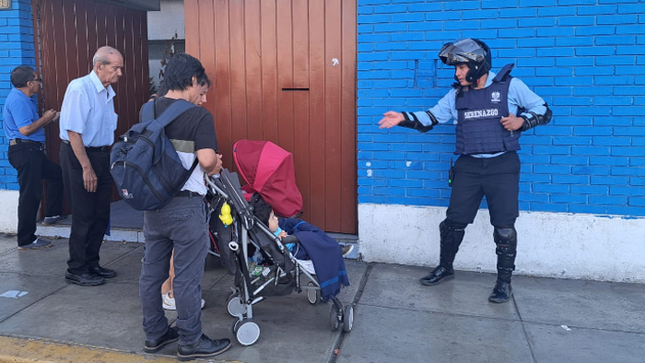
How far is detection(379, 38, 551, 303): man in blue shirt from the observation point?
4461 millimetres

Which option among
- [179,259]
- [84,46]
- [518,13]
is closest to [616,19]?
[518,13]

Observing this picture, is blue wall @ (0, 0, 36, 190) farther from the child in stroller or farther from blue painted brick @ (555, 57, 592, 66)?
blue painted brick @ (555, 57, 592, 66)

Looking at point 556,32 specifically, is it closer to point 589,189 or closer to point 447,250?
point 589,189

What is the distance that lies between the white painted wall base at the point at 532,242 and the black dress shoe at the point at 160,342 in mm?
2301

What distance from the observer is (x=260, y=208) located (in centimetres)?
398

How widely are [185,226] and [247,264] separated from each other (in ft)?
1.96

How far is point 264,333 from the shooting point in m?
4.02

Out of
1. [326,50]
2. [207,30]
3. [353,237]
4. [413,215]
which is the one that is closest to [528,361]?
[413,215]

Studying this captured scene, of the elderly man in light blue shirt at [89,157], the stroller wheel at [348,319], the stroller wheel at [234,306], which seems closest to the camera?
the stroller wheel at [348,319]

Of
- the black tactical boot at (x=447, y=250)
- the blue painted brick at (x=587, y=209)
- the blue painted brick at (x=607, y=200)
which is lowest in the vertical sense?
the black tactical boot at (x=447, y=250)

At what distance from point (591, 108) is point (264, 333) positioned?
3.44 metres

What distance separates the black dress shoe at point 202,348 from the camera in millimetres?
3602

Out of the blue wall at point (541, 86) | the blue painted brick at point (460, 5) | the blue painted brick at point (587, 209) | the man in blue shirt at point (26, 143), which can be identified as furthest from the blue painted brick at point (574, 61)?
the man in blue shirt at point (26, 143)

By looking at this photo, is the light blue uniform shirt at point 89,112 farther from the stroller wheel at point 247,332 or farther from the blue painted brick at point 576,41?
the blue painted brick at point 576,41
